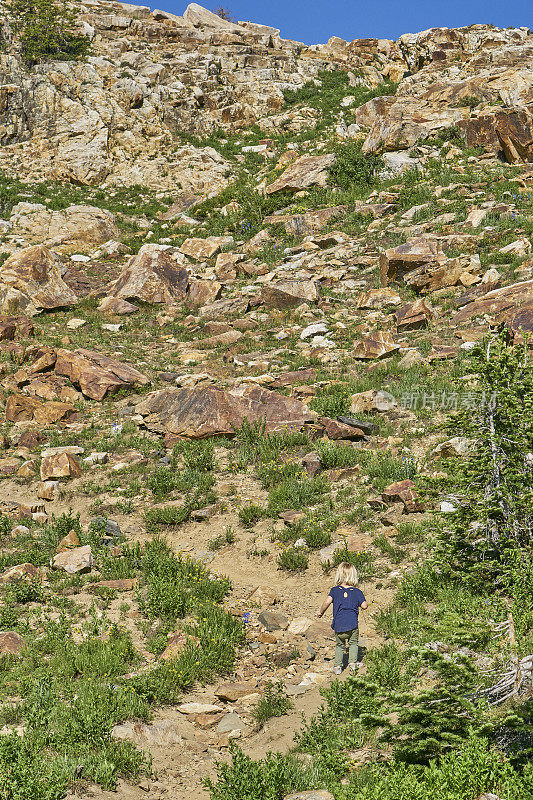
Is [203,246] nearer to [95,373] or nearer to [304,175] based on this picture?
[304,175]

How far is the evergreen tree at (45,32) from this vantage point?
28.8 metres

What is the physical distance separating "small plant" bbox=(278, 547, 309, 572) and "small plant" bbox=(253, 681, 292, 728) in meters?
2.30

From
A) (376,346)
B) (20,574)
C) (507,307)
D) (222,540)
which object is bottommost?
(20,574)

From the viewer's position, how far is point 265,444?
36.1 feet

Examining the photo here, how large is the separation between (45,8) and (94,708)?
120 ft

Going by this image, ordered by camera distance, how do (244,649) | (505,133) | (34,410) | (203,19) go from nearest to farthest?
(244,649), (34,410), (505,133), (203,19)

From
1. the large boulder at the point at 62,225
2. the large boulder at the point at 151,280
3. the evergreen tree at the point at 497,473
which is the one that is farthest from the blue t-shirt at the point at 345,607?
the large boulder at the point at 62,225

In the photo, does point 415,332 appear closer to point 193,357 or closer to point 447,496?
point 193,357

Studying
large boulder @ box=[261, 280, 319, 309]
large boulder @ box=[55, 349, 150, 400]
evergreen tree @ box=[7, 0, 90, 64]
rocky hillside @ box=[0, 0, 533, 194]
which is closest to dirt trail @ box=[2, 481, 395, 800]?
large boulder @ box=[55, 349, 150, 400]

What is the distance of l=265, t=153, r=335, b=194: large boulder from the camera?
25.2 meters

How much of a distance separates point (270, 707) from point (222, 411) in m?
6.81

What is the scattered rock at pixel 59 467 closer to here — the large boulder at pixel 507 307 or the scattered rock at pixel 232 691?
the scattered rock at pixel 232 691

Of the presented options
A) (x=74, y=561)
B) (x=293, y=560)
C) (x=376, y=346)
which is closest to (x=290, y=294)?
(x=376, y=346)

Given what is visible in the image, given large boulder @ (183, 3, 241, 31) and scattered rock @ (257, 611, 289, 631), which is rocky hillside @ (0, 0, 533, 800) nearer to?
scattered rock @ (257, 611, 289, 631)
